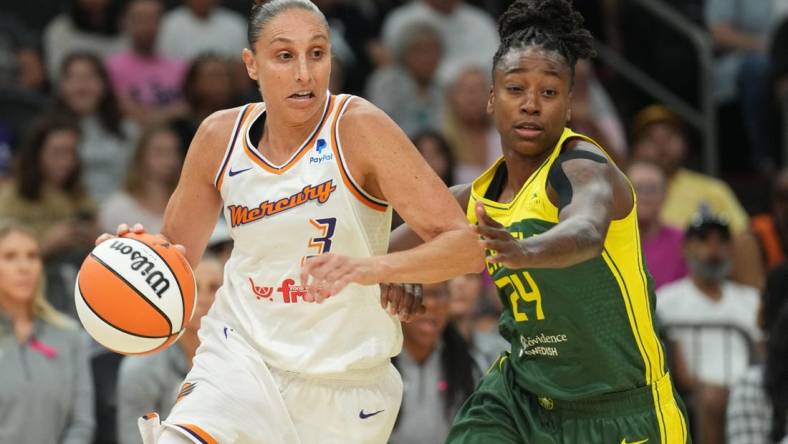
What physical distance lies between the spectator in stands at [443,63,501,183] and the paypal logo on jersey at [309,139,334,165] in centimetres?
555

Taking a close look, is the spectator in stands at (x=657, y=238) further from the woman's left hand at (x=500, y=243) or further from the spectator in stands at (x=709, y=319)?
the woman's left hand at (x=500, y=243)

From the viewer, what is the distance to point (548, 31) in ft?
16.4

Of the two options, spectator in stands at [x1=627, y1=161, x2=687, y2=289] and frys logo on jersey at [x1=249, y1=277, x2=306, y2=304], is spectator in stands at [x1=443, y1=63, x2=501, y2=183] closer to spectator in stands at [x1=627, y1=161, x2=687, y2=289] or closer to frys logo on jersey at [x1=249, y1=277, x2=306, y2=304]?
spectator in stands at [x1=627, y1=161, x2=687, y2=289]

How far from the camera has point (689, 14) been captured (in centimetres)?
1198

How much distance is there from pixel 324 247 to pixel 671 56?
740 cm

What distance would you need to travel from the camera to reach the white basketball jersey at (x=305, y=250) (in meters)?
4.85

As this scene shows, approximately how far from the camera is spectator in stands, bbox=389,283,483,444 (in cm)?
751

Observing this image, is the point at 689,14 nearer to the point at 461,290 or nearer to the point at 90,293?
the point at 461,290

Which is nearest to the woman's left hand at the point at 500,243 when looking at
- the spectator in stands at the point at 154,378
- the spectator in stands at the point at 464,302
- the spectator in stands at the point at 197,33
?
the spectator in stands at the point at 154,378

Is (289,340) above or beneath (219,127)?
beneath

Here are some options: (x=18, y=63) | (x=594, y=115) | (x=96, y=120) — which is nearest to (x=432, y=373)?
(x=96, y=120)

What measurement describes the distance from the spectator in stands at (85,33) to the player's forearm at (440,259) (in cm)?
662

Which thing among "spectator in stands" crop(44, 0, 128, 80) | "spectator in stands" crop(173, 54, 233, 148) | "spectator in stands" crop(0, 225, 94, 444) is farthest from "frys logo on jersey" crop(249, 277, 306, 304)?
"spectator in stands" crop(44, 0, 128, 80)

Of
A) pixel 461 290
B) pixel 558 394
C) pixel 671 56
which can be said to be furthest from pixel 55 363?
pixel 671 56
